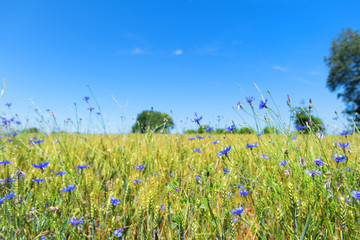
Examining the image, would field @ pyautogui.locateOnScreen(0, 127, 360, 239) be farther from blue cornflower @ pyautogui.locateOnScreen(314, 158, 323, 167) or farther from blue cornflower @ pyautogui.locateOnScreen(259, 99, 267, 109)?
blue cornflower @ pyautogui.locateOnScreen(259, 99, 267, 109)

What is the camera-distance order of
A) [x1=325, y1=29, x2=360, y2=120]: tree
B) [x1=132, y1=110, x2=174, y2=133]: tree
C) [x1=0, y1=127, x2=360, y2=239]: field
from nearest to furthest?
[x1=0, y1=127, x2=360, y2=239]: field < [x1=132, y1=110, x2=174, y2=133]: tree < [x1=325, y1=29, x2=360, y2=120]: tree

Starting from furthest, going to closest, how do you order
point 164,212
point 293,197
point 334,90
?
point 334,90, point 164,212, point 293,197

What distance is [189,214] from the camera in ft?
4.28

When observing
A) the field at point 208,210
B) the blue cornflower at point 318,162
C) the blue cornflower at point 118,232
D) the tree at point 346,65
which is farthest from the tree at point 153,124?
the tree at point 346,65

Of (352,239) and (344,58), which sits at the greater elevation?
(344,58)

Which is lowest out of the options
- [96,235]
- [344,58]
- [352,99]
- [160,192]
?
[96,235]

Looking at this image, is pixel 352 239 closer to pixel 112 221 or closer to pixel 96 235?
pixel 112 221

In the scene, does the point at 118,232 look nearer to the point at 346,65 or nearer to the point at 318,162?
the point at 318,162

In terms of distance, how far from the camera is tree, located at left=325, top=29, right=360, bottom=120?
2593 centimetres

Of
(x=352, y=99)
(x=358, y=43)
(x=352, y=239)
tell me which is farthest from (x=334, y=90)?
(x=352, y=239)

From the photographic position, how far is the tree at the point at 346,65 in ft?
85.1

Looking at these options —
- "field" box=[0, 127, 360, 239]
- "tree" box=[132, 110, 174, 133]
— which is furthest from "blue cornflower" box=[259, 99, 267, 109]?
"tree" box=[132, 110, 174, 133]

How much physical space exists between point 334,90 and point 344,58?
13.6ft

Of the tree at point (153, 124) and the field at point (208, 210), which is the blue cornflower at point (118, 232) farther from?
the tree at point (153, 124)
